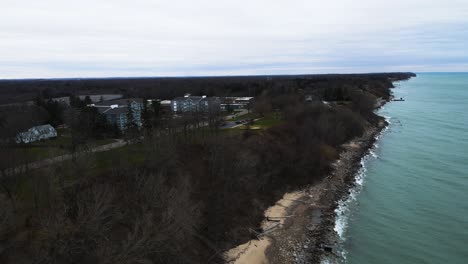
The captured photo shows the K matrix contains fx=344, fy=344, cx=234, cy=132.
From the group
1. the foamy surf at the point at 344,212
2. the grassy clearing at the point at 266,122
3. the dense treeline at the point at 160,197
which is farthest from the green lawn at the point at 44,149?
the foamy surf at the point at 344,212

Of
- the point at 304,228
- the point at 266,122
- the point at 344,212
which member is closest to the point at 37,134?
the point at 266,122

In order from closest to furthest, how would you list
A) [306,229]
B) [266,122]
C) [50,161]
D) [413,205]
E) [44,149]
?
[306,229] < [50,161] < [413,205] < [44,149] < [266,122]

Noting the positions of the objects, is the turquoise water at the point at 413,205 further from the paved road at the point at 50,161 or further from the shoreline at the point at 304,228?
the paved road at the point at 50,161

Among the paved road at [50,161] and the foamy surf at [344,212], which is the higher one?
the paved road at [50,161]

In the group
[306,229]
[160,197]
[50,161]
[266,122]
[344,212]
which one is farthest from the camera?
[266,122]

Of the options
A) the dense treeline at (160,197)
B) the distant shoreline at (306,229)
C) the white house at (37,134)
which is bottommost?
the distant shoreline at (306,229)

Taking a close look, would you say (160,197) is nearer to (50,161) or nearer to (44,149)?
(50,161)
